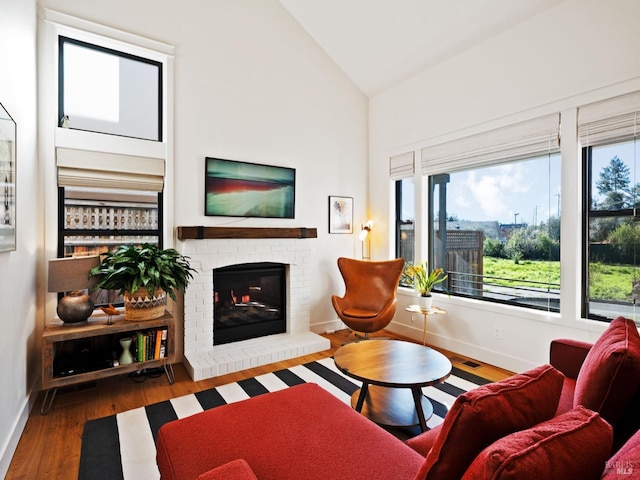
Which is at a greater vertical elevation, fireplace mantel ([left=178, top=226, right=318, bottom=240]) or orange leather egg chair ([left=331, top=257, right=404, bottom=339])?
fireplace mantel ([left=178, top=226, right=318, bottom=240])

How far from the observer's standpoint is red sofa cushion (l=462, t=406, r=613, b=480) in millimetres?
688

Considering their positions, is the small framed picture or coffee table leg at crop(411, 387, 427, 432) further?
the small framed picture

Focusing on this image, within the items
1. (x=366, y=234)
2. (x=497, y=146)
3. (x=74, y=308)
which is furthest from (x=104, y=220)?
(x=497, y=146)

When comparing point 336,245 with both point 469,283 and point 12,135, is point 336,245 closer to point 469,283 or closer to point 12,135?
point 469,283

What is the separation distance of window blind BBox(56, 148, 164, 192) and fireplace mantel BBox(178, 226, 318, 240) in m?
0.52

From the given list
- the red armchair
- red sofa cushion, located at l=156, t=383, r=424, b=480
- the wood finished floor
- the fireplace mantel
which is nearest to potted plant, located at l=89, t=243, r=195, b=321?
the fireplace mantel

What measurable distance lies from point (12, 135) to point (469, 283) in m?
4.09

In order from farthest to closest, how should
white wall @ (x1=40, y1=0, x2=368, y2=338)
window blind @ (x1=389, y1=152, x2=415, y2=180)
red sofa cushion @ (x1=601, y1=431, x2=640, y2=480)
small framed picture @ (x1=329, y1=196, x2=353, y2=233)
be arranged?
small framed picture @ (x1=329, y1=196, x2=353, y2=233)
window blind @ (x1=389, y1=152, x2=415, y2=180)
white wall @ (x1=40, y1=0, x2=368, y2=338)
red sofa cushion @ (x1=601, y1=431, x2=640, y2=480)

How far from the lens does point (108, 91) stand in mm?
3326

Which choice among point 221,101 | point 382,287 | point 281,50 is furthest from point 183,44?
point 382,287

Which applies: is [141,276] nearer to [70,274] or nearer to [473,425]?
[70,274]

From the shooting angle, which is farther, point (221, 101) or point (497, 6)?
point (221, 101)

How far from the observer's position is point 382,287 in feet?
13.5

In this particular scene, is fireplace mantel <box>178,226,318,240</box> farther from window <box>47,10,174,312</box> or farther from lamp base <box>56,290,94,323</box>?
lamp base <box>56,290,94,323</box>
